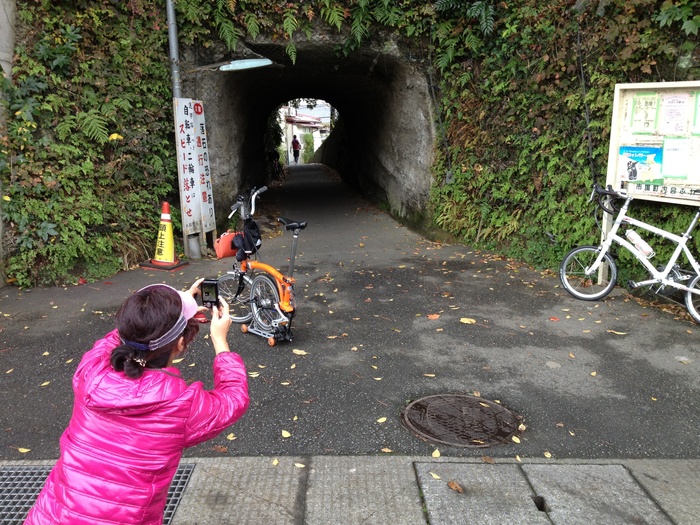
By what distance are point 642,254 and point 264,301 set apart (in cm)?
422

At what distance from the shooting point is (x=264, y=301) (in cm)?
Answer: 509

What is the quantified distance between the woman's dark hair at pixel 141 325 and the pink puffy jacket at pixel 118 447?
0.05 m

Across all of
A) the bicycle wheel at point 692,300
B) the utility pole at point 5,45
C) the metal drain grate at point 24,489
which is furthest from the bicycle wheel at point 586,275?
the utility pole at point 5,45

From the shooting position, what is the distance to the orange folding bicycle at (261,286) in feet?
15.9

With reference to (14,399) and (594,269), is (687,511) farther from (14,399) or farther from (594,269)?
(14,399)

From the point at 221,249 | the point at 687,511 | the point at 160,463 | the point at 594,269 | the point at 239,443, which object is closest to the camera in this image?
the point at 160,463

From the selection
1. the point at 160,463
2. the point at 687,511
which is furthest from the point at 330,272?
the point at 160,463

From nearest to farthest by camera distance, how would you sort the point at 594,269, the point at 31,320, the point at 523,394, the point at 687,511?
the point at 687,511 → the point at 523,394 → the point at 31,320 → the point at 594,269

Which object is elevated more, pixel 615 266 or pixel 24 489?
pixel 615 266

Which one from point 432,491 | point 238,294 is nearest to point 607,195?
point 238,294

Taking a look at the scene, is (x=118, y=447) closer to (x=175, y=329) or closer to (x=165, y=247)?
(x=175, y=329)

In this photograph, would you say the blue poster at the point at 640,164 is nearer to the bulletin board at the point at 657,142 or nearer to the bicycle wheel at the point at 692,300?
the bulletin board at the point at 657,142

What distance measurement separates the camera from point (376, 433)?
3523 mm

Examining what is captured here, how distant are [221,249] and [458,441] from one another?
320 centimetres
